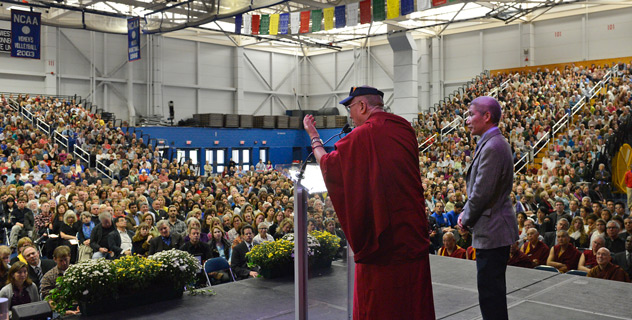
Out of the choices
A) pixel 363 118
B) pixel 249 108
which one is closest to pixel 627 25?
pixel 249 108

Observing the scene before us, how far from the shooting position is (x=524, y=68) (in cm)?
2622

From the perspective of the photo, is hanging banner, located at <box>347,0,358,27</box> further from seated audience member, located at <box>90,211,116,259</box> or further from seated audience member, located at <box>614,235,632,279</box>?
seated audience member, located at <box>614,235,632,279</box>

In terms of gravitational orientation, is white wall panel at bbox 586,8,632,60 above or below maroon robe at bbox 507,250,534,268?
above

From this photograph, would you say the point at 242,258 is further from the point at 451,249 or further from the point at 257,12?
the point at 257,12

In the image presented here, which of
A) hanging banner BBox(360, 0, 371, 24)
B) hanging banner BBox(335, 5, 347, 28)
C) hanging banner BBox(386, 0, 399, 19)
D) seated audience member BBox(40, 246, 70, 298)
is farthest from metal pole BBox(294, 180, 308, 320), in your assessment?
hanging banner BBox(335, 5, 347, 28)

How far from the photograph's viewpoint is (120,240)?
8383 millimetres

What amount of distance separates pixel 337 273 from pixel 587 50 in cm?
2482

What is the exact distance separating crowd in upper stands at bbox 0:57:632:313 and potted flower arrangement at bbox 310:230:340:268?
0.07 m

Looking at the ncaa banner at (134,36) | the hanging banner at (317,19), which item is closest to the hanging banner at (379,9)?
the hanging banner at (317,19)

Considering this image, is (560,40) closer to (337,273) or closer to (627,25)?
(627,25)

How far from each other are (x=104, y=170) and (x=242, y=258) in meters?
12.8

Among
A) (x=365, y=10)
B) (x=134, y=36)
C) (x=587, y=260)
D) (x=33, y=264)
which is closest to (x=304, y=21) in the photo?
(x=365, y=10)

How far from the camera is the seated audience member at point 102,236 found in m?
8.03

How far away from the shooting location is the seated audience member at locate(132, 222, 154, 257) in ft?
26.0
